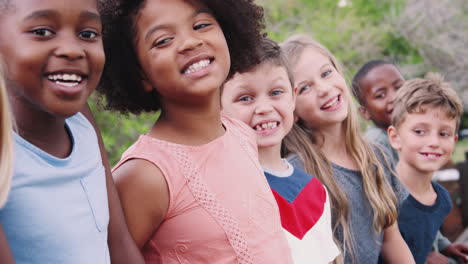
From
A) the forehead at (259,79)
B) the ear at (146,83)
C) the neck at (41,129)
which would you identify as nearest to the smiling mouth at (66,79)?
the neck at (41,129)

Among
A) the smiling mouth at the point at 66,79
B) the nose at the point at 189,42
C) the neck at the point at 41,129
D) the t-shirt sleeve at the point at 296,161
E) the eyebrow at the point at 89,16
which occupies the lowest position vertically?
the t-shirt sleeve at the point at 296,161

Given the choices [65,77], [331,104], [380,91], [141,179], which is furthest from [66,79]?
[380,91]

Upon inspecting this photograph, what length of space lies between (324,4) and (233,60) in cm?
765

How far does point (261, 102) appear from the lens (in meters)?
2.49

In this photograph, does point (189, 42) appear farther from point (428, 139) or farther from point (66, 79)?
point (428, 139)

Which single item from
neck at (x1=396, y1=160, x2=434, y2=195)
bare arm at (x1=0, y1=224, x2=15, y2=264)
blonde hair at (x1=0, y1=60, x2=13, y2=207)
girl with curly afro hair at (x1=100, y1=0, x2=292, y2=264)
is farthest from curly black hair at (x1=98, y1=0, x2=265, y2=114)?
neck at (x1=396, y1=160, x2=434, y2=195)

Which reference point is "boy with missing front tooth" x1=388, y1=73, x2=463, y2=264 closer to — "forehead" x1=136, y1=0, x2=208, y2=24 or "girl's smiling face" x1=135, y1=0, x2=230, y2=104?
"girl's smiling face" x1=135, y1=0, x2=230, y2=104

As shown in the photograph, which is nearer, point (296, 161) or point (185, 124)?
point (185, 124)

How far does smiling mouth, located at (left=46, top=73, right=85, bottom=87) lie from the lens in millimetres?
1471

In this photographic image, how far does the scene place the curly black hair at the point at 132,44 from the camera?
1.99 m

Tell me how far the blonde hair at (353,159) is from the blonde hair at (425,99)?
0.58m

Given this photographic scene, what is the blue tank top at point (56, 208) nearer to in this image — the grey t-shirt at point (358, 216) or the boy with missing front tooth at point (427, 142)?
the grey t-shirt at point (358, 216)

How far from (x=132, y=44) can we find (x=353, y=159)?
1.47m

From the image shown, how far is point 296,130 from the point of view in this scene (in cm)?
292
